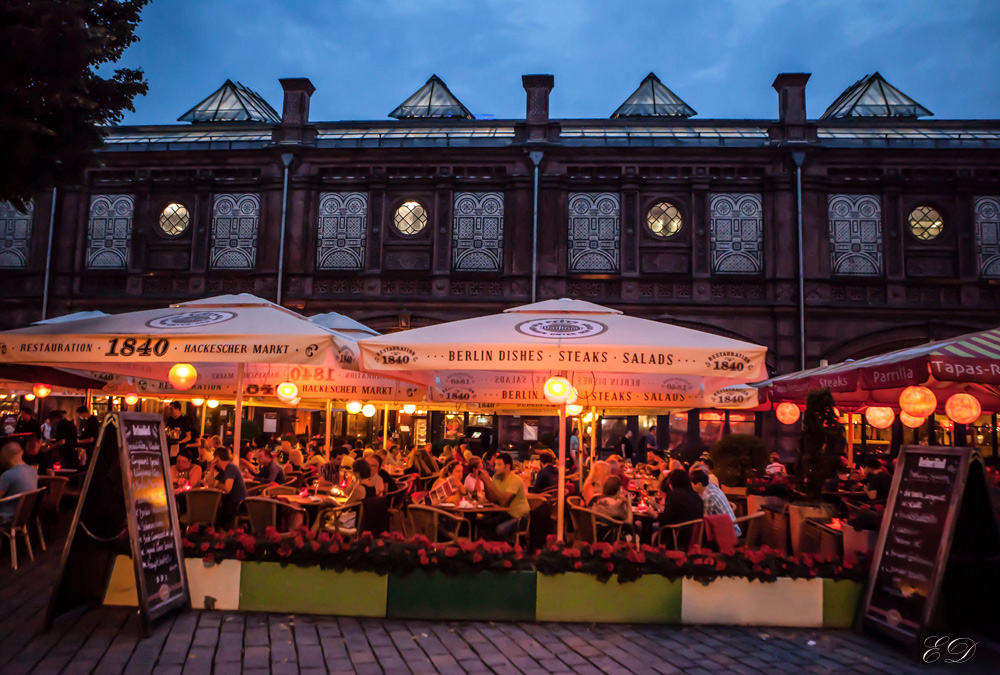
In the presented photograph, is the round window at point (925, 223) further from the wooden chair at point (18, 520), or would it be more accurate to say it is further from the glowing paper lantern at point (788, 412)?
the wooden chair at point (18, 520)

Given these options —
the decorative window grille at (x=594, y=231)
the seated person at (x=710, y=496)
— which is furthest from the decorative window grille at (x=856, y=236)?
the seated person at (x=710, y=496)

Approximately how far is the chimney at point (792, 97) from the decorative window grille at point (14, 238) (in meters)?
25.4

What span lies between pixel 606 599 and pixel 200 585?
366 centimetres

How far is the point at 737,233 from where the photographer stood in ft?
74.7

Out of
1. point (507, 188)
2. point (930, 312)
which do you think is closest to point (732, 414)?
point (930, 312)

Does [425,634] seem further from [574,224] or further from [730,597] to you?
[574,224]

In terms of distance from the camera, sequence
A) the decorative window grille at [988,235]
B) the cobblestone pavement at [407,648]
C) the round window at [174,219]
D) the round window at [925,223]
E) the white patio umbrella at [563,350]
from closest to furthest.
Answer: the cobblestone pavement at [407,648]
the white patio umbrella at [563,350]
the decorative window grille at [988,235]
the round window at [925,223]
the round window at [174,219]

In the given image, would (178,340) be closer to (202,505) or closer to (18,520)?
(202,505)

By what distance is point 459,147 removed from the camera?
76.8ft

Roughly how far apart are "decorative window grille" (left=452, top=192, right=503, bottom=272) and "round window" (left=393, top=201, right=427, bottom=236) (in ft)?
3.57

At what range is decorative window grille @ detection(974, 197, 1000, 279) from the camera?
2219cm

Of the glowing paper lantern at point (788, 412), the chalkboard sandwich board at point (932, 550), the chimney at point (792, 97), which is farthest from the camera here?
the chimney at point (792, 97)

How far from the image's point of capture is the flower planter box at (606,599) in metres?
6.48

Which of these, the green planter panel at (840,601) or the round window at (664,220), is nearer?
the green planter panel at (840,601)
